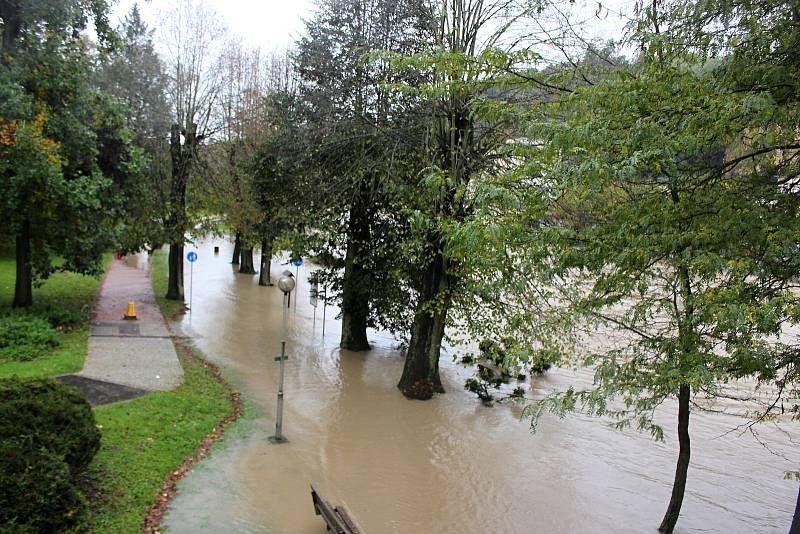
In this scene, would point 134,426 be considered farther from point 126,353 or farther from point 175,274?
point 175,274

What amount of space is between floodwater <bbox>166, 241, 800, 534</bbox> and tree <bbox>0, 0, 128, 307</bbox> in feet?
16.1

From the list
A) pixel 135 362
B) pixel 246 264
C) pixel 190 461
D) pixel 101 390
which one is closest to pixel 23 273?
pixel 135 362

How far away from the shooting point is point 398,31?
15.1 m

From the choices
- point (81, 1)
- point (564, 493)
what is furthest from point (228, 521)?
point (81, 1)

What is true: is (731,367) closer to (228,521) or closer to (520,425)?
(228,521)

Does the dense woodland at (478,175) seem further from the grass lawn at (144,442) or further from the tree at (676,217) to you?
the grass lawn at (144,442)

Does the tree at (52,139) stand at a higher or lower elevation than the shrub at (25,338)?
higher

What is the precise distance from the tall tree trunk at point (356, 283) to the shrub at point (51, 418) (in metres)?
9.52

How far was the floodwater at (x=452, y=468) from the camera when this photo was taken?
331 inches

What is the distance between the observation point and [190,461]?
29.6 ft

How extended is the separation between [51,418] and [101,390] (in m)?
4.94

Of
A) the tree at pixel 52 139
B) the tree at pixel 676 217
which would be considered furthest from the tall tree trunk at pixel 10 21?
the tree at pixel 676 217

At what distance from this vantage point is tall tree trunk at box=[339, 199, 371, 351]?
55.4 feet

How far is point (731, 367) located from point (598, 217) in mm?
3389
